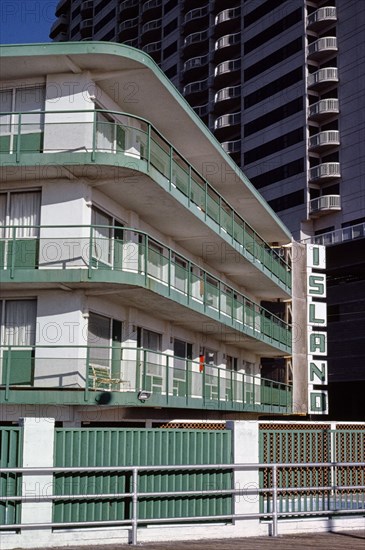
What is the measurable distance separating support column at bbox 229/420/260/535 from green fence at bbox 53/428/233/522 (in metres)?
0.15

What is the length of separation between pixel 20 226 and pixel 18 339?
2918 millimetres

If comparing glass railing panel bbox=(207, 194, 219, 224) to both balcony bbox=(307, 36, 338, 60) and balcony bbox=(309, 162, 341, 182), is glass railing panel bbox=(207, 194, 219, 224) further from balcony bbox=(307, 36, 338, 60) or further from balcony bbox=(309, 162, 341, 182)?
balcony bbox=(307, 36, 338, 60)

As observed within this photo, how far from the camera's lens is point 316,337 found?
37312 mm

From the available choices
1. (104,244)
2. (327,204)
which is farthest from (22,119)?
(327,204)

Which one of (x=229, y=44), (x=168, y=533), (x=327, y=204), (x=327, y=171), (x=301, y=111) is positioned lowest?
(x=168, y=533)

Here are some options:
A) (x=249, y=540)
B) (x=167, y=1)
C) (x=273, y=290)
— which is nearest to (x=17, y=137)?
(x=249, y=540)

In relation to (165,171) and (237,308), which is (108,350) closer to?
(165,171)

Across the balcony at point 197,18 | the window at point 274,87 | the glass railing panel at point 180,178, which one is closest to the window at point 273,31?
the window at point 274,87

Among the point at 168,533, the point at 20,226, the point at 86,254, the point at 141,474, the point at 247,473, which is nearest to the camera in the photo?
the point at 168,533

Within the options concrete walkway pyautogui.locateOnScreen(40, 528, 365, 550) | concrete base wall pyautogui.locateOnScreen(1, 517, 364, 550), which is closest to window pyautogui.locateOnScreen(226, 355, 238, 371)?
concrete base wall pyautogui.locateOnScreen(1, 517, 364, 550)

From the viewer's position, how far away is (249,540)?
44.4 feet

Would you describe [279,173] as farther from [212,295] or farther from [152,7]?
[212,295]

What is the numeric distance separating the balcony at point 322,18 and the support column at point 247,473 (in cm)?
5908

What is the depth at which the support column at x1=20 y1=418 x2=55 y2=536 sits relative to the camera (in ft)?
41.5
